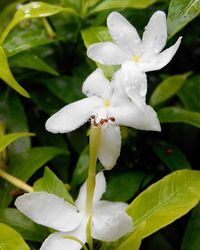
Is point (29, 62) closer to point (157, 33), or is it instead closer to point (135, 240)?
point (157, 33)

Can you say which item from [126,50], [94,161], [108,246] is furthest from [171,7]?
[108,246]

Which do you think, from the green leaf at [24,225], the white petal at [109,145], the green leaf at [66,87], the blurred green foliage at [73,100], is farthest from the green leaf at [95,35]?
the green leaf at [24,225]

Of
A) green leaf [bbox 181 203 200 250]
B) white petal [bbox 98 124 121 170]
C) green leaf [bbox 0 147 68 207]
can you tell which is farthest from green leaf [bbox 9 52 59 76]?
green leaf [bbox 181 203 200 250]

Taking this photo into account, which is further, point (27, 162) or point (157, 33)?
point (27, 162)

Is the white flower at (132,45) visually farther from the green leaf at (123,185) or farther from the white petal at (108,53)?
the green leaf at (123,185)

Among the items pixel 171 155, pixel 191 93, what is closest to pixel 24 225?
pixel 171 155

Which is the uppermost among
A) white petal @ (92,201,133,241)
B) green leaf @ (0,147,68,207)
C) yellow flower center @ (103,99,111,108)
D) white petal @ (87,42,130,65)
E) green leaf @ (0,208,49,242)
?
white petal @ (87,42,130,65)

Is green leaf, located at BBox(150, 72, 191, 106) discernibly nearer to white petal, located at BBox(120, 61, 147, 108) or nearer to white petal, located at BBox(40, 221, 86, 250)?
white petal, located at BBox(120, 61, 147, 108)
